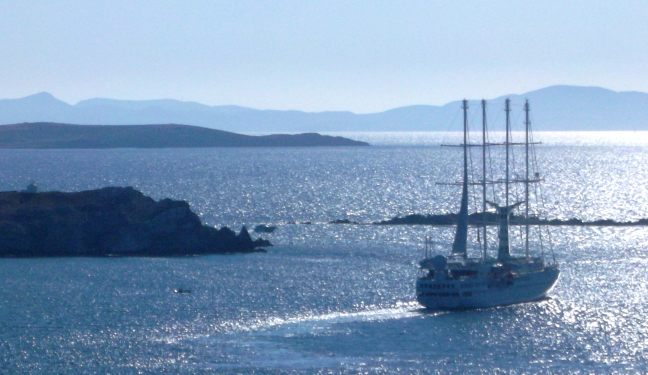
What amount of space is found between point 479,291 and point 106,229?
20.9 m

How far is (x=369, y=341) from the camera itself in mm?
28109

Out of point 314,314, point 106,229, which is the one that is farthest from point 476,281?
point 106,229

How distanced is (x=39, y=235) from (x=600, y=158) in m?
137

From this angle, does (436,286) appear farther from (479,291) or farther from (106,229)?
(106,229)

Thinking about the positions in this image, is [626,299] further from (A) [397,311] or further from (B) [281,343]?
(B) [281,343]

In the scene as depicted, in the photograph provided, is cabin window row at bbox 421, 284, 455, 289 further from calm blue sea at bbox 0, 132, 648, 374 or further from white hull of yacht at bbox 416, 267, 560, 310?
calm blue sea at bbox 0, 132, 648, 374

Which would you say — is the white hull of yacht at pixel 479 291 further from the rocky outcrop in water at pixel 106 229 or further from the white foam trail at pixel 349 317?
the rocky outcrop in water at pixel 106 229

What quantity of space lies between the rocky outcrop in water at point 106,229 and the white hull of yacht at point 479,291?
16.5 m

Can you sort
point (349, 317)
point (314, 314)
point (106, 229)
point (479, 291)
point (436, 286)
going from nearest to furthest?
1. point (349, 317)
2. point (314, 314)
3. point (436, 286)
4. point (479, 291)
5. point (106, 229)

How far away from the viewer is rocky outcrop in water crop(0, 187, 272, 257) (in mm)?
46094

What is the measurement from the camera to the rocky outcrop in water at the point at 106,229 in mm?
46094

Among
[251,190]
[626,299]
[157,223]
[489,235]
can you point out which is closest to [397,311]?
[626,299]

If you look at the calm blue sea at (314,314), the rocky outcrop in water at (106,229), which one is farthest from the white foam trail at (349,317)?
the rocky outcrop in water at (106,229)

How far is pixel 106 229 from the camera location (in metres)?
A: 47.4
